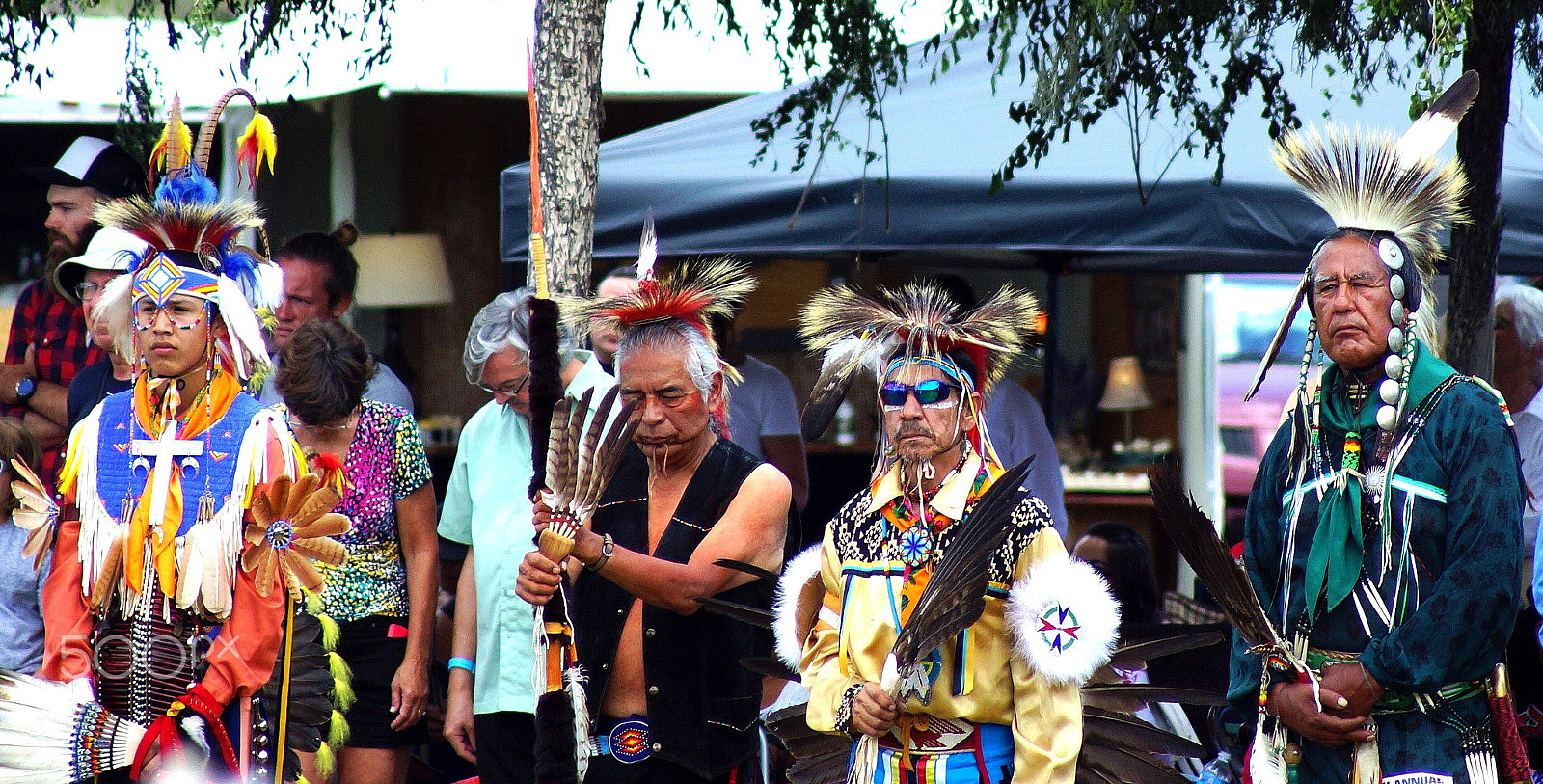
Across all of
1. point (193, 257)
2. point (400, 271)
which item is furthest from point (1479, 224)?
point (400, 271)

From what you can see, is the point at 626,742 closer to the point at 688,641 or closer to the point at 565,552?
the point at 688,641

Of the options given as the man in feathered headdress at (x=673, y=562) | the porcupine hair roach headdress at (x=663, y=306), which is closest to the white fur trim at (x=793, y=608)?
the man in feathered headdress at (x=673, y=562)

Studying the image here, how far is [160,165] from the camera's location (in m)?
3.93

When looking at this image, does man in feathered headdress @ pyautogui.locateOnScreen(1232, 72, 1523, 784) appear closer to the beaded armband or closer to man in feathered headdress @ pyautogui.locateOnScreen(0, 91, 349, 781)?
the beaded armband

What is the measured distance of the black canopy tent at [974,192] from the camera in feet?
15.0

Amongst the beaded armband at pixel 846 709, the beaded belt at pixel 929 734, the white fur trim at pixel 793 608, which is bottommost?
the beaded belt at pixel 929 734

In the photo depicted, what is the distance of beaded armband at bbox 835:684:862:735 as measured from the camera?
115 inches

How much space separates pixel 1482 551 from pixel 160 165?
3.13 metres

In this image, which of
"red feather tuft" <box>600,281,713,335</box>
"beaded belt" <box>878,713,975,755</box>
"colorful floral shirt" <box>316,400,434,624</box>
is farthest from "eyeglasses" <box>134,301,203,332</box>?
"beaded belt" <box>878,713,975,755</box>

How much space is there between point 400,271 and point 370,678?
3.78 m

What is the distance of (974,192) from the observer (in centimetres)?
473

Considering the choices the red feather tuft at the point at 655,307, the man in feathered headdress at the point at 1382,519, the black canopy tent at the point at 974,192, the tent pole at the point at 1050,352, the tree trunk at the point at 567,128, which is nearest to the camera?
the man in feathered headdress at the point at 1382,519

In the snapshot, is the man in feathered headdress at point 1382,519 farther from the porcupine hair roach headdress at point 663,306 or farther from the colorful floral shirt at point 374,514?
the colorful floral shirt at point 374,514

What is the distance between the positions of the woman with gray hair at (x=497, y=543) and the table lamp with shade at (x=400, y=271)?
344cm
